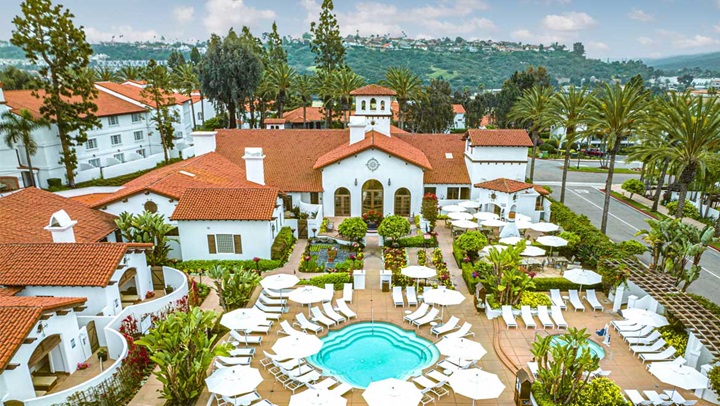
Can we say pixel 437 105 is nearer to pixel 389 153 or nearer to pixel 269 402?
pixel 389 153

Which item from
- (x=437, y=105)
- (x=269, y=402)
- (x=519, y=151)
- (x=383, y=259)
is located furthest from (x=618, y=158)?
(x=269, y=402)

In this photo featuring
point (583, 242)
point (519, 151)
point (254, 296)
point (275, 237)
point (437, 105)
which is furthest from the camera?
point (437, 105)

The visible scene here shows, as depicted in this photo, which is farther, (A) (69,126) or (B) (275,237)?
(A) (69,126)

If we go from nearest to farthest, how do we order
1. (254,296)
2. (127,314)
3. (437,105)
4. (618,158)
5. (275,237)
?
(127,314) < (254,296) < (275,237) < (437,105) < (618,158)

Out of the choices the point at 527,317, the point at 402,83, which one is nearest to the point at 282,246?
the point at 527,317

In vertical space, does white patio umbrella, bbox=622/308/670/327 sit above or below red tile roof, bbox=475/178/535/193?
below

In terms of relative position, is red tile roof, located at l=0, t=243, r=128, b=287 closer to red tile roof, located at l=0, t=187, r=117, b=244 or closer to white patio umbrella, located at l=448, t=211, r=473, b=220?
red tile roof, located at l=0, t=187, r=117, b=244

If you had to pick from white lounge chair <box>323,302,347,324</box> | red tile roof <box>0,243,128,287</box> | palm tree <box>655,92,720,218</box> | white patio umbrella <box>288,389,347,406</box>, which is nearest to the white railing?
red tile roof <box>0,243,128,287</box>
